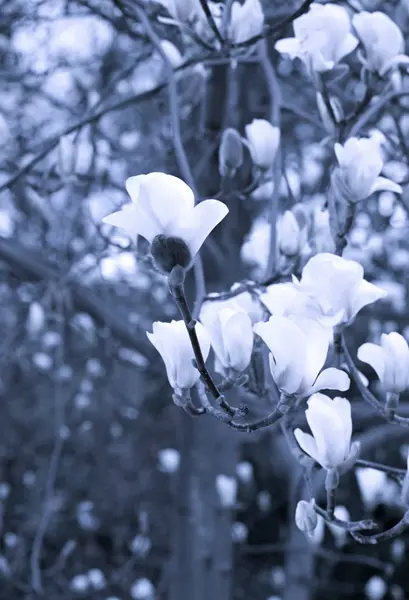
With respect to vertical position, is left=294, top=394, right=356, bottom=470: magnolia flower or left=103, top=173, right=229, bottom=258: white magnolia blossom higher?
left=103, top=173, right=229, bottom=258: white magnolia blossom

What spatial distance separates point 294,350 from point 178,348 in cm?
13

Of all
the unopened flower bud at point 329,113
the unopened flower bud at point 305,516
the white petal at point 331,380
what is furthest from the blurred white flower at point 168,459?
the white petal at point 331,380

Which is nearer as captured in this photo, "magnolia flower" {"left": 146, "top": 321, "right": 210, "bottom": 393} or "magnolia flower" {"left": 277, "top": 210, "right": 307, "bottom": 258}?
"magnolia flower" {"left": 146, "top": 321, "right": 210, "bottom": 393}

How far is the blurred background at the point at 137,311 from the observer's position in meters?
1.72

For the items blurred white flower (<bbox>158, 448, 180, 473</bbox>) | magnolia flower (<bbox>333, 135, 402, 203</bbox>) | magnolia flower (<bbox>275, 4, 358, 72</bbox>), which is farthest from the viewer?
blurred white flower (<bbox>158, 448, 180, 473</bbox>)

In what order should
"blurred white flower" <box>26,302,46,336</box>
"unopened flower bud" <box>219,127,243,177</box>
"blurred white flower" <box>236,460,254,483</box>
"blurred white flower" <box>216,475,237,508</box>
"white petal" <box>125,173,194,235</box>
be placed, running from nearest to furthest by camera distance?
"white petal" <box>125,173,194,235</box>
"unopened flower bud" <box>219,127,243,177</box>
"blurred white flower" <box>216,475,237,508</box>
"blurred white flower" <box>26,302,46,336</box>
"blurred white flower" <box>236,460,254,483</box>

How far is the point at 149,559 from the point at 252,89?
2428 millimetres

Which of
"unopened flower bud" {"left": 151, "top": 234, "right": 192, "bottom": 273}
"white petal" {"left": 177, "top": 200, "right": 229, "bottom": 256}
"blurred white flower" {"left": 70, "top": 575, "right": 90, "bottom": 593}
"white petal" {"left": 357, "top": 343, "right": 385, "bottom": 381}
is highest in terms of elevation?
"white petal" {"left": 177, "top": 200, "right": 229, "bottom": 256}

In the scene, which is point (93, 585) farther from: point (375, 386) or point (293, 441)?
point (293, 441)

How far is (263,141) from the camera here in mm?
1160

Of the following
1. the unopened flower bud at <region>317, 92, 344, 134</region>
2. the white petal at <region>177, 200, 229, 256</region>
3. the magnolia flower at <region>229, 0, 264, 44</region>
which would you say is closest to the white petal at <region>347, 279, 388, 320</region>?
the white petal at <region>177, 200, 229, 256</region>

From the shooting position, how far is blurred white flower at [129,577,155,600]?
365 centimetres

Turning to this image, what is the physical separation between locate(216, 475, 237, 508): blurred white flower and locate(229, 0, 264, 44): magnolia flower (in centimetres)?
141

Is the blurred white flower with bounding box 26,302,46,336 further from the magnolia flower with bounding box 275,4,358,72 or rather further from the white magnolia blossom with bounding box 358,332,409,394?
the white magnolia blossom with bounding box 358,332,409,394
